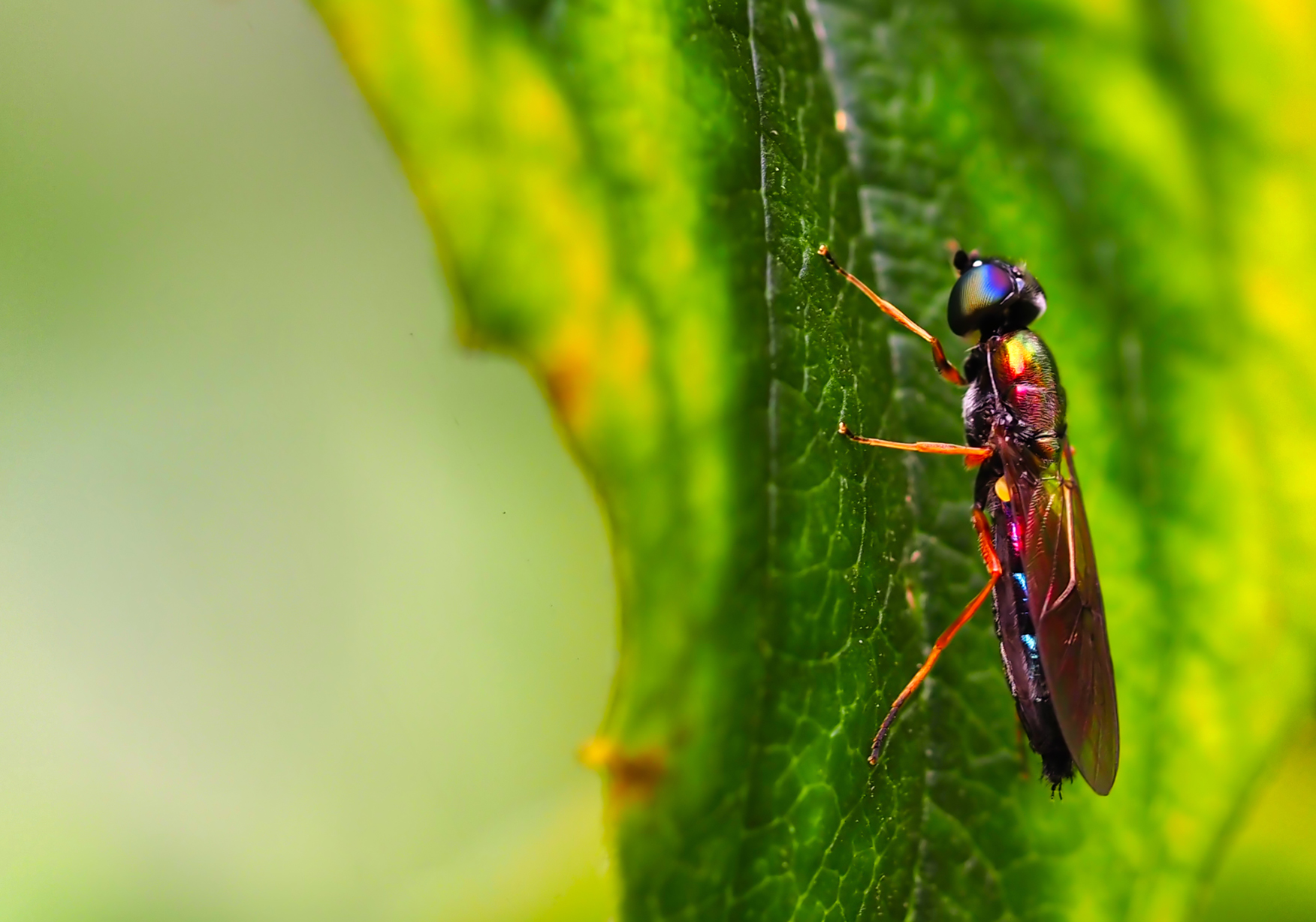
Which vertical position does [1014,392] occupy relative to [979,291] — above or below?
below

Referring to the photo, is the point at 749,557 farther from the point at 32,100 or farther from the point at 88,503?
the point at 32,100

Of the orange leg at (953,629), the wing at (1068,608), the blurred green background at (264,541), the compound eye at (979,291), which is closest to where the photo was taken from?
the orange leg at (953,629)

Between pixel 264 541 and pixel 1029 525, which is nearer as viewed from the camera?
pixel 1029 525

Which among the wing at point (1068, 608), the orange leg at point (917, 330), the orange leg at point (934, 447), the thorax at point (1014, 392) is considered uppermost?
the orange leg at point (917, 330)

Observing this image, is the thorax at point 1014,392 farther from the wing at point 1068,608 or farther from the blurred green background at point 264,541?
the blurred green background at point 264,541

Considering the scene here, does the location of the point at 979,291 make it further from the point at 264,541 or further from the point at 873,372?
the point at 264,541

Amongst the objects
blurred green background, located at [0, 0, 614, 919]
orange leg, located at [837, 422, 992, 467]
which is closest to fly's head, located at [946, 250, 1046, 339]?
orange leg, located at [837, 422, 992, 467]

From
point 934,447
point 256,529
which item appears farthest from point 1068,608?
point 256,529

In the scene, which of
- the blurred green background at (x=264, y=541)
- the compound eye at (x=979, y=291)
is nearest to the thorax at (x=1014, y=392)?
the compound eye at (x=979, y=291)
